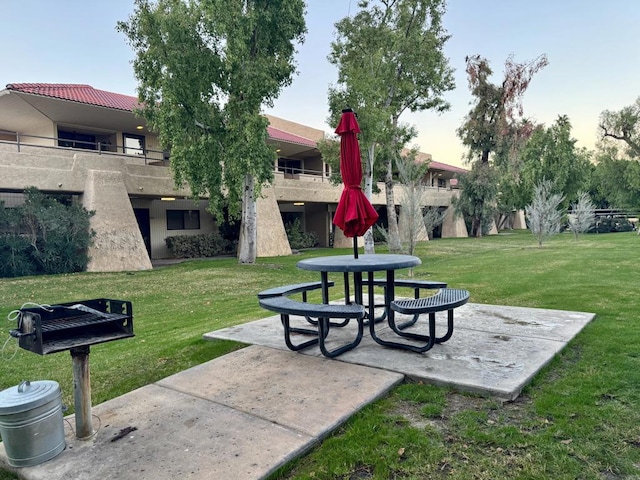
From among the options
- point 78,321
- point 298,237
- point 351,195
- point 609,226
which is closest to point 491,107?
point 609,226

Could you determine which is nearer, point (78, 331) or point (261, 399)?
point (78, 331)

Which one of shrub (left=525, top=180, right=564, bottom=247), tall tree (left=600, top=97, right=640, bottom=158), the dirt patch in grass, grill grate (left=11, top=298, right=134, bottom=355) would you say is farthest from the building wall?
tall tree (left=600, top=97, right=640, bottom=158)

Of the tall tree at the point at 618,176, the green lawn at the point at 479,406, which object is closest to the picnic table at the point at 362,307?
the green lawn at the point at 479,406

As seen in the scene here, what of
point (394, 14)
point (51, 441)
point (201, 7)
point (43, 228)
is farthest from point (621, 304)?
point (394, 14)

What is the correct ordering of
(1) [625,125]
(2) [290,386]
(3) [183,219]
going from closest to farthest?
1. (2) [290,386]
2. (3) [183,219]
3. (1) [625,125]

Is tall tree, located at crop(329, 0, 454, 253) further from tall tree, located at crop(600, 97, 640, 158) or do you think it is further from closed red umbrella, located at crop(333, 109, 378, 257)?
tall tree, located at crop(600, 97, 640, 158)

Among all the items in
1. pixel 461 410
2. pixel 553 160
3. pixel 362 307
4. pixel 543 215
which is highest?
pixel 553 160

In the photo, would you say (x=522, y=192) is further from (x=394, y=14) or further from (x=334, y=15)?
(x=334, y=15)

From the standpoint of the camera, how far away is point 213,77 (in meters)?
14.6

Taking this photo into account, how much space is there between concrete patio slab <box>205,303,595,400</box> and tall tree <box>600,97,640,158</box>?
39240 mm

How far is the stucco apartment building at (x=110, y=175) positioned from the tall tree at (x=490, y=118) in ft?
50.0

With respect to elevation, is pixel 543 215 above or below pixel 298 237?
above

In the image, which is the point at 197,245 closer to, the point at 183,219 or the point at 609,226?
the point at 183,219

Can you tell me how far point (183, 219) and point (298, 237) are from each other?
6806mm
